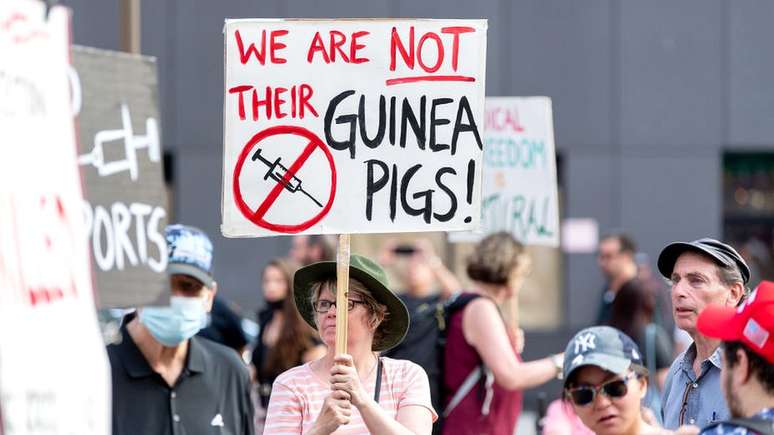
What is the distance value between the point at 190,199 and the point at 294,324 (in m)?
8.23

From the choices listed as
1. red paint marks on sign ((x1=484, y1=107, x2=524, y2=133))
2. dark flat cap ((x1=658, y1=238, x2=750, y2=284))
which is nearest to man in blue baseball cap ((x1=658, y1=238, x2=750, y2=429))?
dark flat cap ((x1=658, y1=238, x2=750, y2=284))

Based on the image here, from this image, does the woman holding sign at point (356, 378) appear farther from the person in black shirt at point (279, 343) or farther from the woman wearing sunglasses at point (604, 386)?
the person in black shirt at point (279, 343)

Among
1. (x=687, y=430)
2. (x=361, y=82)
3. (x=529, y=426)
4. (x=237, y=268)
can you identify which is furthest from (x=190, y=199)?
(x=687, y=430)

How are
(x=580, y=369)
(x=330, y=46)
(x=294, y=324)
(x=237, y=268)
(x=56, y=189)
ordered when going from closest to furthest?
(x=56, y=189) < (x=580, y=369) < (x=330, y=46) < (x=294, y=324) < (x=237, y=268)

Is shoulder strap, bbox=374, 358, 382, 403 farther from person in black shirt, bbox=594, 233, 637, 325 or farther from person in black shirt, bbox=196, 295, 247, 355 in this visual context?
person in black shirt, bbox=594, 233, 637, 325

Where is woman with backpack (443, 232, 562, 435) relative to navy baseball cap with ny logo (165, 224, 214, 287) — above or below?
below

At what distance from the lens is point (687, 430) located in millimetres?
4074

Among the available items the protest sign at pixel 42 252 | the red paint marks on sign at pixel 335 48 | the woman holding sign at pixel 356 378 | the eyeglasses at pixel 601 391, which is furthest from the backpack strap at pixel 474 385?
the protest sign at pixel 42 252

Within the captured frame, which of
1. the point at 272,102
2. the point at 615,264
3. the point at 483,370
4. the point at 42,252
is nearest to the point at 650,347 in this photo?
the point at 615,264

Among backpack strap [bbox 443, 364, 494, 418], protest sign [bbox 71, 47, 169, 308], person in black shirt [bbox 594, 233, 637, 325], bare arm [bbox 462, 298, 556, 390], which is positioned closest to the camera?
protest sign [bbox 71, 47, 169, 308]

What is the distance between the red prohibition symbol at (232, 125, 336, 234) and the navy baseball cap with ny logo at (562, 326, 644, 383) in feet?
3.29

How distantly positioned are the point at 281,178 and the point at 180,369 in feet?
3.61

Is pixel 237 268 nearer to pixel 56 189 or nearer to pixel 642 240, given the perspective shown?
pixel 642 240

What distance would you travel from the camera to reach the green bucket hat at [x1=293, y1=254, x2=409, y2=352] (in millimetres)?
5164
